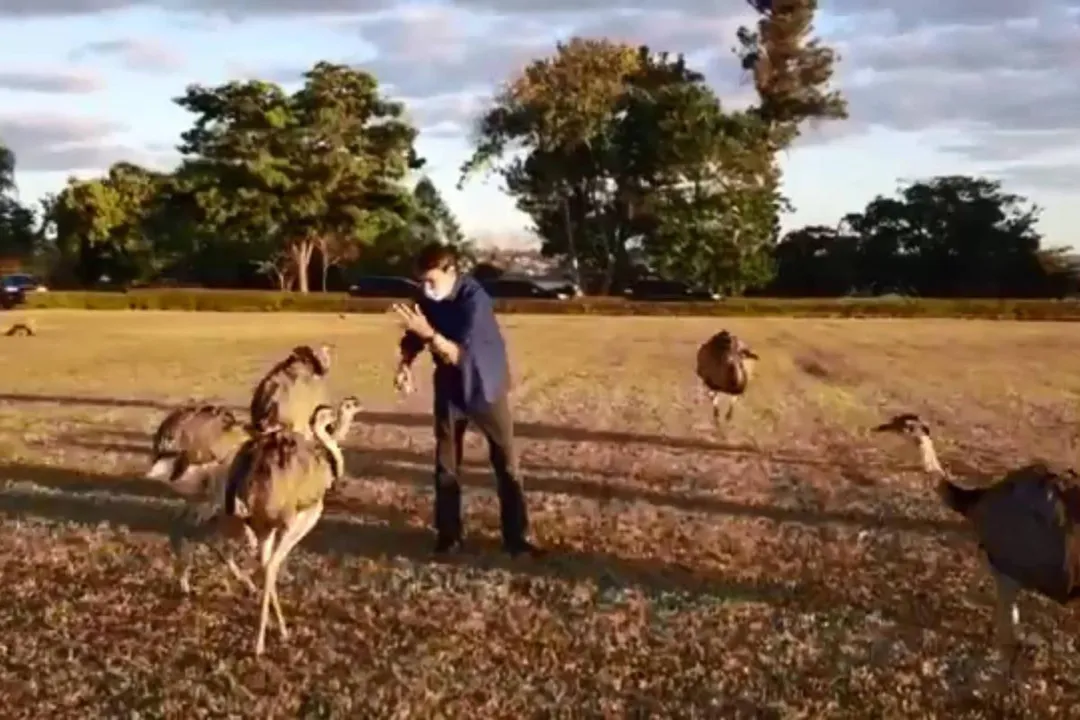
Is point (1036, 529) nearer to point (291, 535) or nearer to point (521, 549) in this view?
point (291, 535)

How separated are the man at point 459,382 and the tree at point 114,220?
62446mm

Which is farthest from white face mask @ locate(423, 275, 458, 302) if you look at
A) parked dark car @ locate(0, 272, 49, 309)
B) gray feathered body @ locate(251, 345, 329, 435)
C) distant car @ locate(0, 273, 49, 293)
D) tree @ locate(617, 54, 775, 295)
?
tree @ locate(617, 54, 775, 295)

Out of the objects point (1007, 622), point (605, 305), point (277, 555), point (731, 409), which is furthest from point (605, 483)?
point (605, 305)

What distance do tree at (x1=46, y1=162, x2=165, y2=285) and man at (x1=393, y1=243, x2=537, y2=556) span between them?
205 ft

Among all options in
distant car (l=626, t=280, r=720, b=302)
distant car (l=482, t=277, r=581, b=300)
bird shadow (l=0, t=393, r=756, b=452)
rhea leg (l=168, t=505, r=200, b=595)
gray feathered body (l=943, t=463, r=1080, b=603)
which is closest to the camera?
gray feathered body (l=943, t=463, r=1080, b=603)

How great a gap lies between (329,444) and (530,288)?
62.0 metres

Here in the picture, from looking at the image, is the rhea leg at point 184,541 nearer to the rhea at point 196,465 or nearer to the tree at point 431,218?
Answer: the rhea at point 196,465

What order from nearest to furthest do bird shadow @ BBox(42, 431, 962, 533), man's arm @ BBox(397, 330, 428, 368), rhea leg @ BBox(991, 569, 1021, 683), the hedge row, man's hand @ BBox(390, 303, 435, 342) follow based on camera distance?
rhea leg @ BBox(991, 569, 1021, 683), man's hand @ BBox(390, 303, 435, 342), man's arm @ BBox(397, 330, 428, 368), bird shadow @ BBox(42, 431, 962, 533), the hedge row

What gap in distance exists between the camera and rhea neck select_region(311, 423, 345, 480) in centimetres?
945

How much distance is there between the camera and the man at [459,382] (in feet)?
34.5

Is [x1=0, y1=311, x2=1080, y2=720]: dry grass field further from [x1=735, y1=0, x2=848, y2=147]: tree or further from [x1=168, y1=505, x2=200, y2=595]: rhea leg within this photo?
[x1=735, y1=0, x2=848, y2=147]: tree

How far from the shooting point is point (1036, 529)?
785 centimetres

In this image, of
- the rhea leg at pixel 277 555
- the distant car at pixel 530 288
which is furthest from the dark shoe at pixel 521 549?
the distant car at pixel 530 288

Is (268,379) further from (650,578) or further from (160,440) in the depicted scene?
(650,578)
